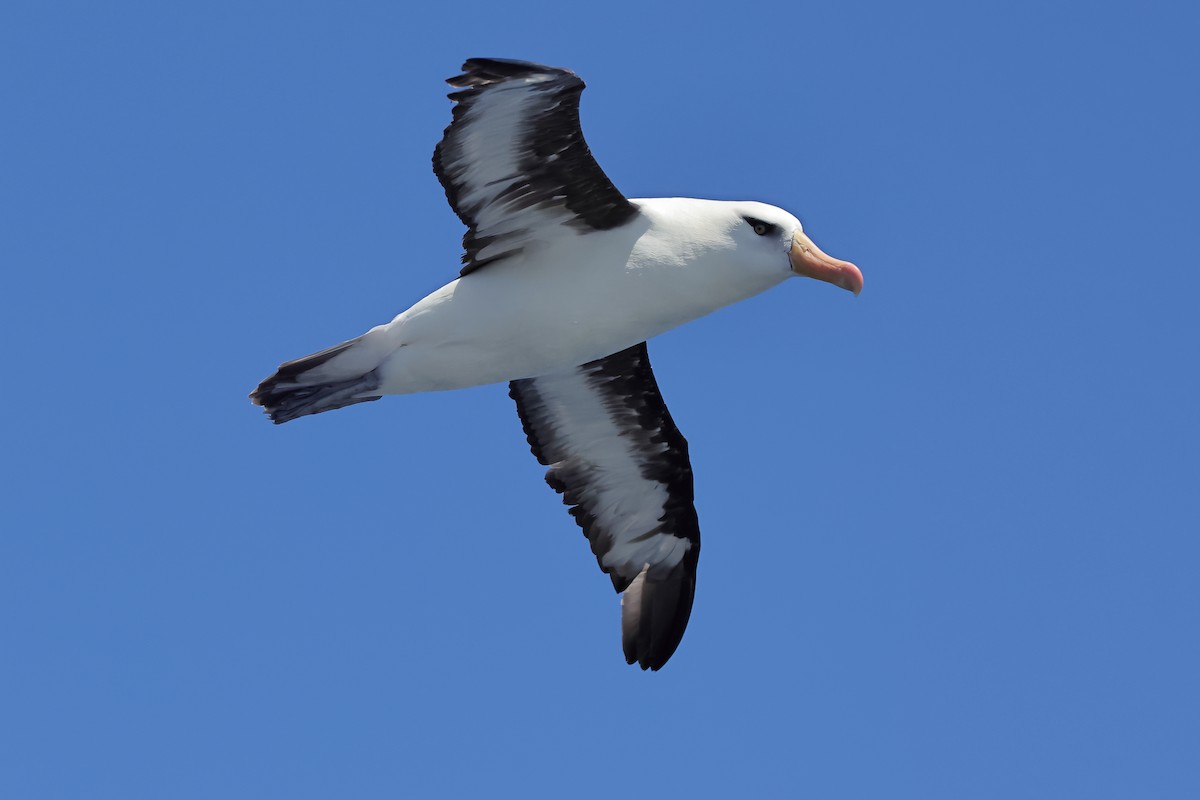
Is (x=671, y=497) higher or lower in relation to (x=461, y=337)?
lower

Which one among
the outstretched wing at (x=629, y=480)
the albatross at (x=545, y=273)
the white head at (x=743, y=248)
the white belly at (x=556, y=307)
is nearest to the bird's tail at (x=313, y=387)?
the albatross at (x=545, y=273)

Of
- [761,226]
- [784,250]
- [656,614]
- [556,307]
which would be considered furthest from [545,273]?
[656,614]

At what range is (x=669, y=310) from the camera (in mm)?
10852

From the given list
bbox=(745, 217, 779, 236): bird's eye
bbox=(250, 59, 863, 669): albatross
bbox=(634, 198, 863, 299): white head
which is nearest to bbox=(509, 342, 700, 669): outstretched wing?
bbox=(250, 59, 863, 669): albatross

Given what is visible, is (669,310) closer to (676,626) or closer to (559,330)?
(559,330)

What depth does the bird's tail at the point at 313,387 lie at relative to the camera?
11.1 metres

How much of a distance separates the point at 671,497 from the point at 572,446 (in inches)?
33.8

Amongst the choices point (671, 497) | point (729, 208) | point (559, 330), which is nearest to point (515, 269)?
point (559, 330)

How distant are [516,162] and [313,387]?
2.08 metres

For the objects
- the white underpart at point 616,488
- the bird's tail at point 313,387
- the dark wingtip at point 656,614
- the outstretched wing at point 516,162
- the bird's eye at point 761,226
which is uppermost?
the outstretched wing at point 516,162

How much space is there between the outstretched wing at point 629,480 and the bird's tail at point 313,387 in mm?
1886

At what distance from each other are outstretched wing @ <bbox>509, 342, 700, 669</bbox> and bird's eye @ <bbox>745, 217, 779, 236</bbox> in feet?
6.40

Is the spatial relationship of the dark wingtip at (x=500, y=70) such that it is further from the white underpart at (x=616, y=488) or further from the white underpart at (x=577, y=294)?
the white underpart at (x=616, y=488)

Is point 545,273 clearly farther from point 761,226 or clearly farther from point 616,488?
point 616,488
